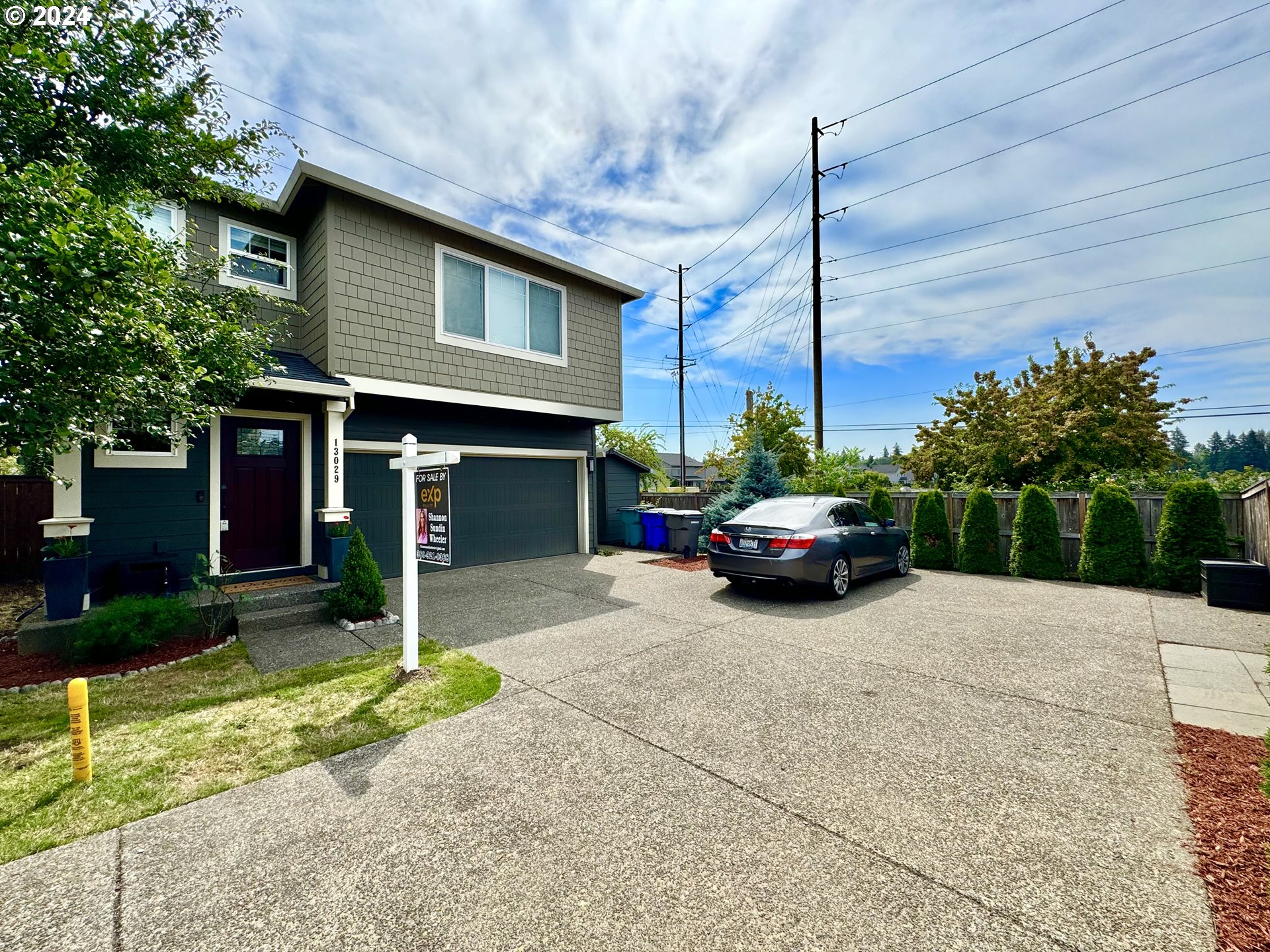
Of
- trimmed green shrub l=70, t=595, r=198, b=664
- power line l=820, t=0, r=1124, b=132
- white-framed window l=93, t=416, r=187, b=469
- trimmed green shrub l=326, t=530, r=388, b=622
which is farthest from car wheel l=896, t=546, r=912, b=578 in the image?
white-framed window l=93, t=416, r=187, b=469

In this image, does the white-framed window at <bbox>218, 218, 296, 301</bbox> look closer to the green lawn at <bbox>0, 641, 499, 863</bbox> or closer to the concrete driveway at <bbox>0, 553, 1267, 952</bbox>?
the green lawn at <bbox>0, 641, 499, 863</bbox>

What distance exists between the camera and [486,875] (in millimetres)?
2215

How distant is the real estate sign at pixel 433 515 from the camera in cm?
470

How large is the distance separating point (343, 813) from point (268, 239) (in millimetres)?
8852

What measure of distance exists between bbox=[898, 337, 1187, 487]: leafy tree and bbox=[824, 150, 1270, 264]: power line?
149 inches

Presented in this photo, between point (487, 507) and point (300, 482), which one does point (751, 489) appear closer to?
point (487, 507)

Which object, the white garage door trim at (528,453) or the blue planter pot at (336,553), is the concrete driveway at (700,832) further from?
the white garage door trim at (528,453)

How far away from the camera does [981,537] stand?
9.80 meters

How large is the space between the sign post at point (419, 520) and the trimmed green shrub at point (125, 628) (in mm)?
2768

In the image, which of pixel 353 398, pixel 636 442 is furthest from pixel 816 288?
pixel 636 442

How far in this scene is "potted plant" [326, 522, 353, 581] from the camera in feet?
22.7

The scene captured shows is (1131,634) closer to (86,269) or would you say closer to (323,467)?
(86,269)

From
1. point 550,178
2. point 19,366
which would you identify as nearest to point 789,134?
point 550,178

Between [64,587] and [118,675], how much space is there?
1.39 metres
